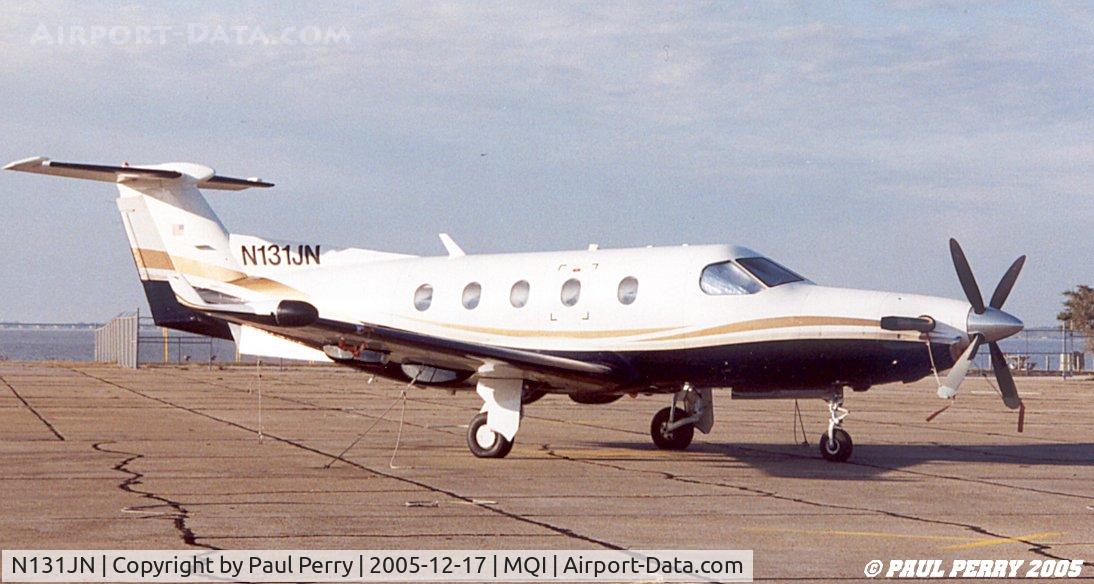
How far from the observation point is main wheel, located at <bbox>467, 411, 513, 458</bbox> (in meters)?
18.8

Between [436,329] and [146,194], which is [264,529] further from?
[146,194]

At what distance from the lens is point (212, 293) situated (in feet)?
75.5

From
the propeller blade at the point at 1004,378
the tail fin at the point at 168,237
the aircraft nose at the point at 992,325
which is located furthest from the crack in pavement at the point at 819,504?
the tail fin at the point at 168,237

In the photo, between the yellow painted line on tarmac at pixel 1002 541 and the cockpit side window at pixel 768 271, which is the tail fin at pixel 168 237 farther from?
the yellow painted line on tarmac at pixel 1002 541

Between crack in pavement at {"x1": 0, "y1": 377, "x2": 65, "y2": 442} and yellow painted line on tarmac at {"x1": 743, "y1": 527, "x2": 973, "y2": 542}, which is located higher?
crack in pavement at {"x1": 0, "y1": 377, "x2": 65, "y2": 442}

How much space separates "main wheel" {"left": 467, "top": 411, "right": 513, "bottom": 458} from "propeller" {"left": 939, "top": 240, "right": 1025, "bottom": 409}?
5852 millimetres

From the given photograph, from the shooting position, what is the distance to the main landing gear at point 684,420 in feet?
65.6

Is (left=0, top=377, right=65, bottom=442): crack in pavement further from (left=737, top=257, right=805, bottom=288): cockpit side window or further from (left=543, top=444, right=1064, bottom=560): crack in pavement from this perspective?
(left=737, top=257, right=805, bottom=288): cockpit side window

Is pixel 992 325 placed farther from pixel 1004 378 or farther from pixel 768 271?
pixel 768 271

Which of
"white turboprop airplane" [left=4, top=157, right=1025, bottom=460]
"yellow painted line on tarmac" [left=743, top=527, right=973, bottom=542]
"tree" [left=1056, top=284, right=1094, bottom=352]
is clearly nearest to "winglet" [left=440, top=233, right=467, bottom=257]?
"white turboprop airplane" [left=4, top=157, right=1025, bottom=460]

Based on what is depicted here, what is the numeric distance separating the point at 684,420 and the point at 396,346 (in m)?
4.67

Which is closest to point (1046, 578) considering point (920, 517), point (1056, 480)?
point (920, 517)

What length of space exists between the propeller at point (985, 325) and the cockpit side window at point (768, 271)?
2147 millimetres

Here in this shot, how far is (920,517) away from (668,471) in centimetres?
476
